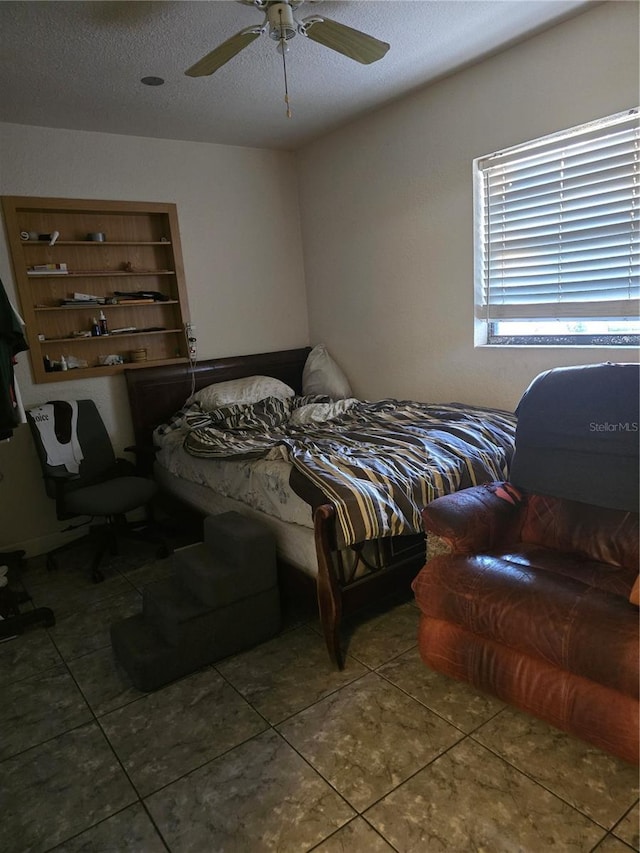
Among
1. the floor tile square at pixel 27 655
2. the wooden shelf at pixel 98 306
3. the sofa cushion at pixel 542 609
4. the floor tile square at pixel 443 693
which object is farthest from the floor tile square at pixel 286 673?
the wooden shelf at pixel 98 306

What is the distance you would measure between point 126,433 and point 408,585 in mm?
2448

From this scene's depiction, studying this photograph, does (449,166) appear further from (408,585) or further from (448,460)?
(408,585)

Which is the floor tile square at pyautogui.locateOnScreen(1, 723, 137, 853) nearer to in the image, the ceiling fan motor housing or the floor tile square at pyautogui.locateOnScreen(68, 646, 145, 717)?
the floor tile square at pyautogui.locateOnScreen(68, 646, 145, 717)

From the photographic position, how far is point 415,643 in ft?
7.95

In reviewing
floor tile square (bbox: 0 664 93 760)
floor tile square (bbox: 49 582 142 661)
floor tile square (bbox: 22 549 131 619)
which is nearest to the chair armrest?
floor tile square (bbox: 0 664 93 760)

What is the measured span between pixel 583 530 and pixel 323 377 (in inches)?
104

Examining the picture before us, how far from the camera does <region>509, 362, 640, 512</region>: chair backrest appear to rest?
2.03m

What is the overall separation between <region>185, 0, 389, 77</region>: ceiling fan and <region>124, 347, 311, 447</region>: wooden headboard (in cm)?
213

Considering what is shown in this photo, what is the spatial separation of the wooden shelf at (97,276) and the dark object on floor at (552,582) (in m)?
2.76

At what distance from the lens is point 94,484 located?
11.7ft

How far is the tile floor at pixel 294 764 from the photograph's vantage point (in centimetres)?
156

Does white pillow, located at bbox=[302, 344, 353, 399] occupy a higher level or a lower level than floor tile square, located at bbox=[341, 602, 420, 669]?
higher

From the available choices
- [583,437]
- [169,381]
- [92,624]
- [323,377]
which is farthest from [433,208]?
[92,624]

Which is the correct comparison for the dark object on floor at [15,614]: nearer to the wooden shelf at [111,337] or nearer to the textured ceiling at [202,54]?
the wooden shelf at [111,337]
